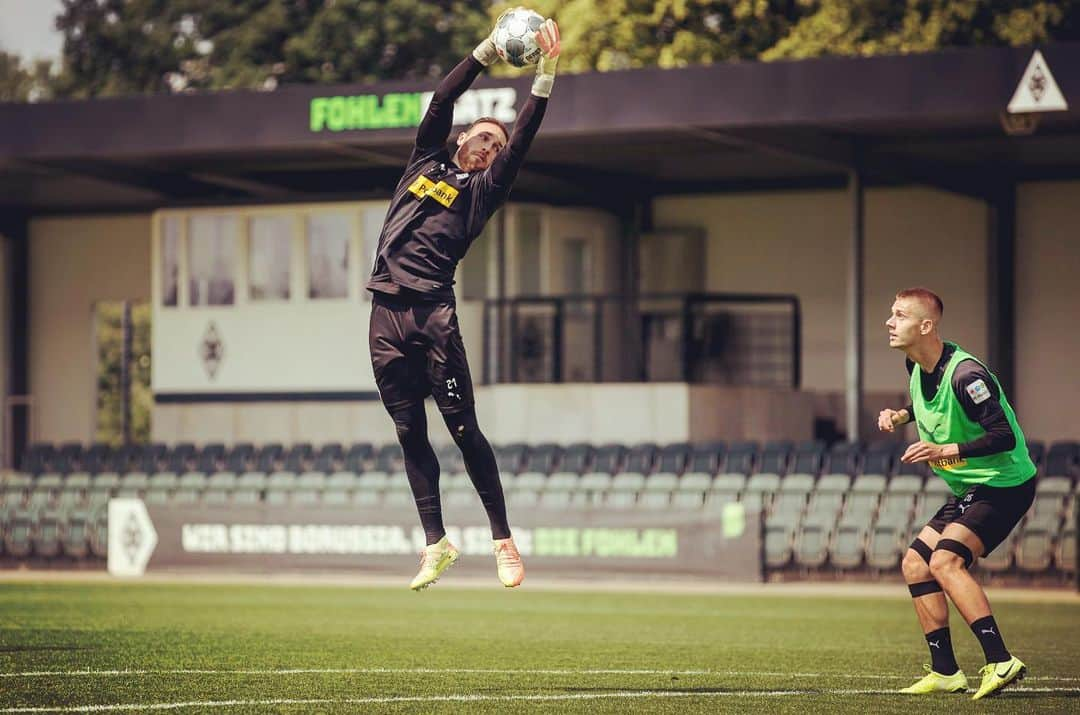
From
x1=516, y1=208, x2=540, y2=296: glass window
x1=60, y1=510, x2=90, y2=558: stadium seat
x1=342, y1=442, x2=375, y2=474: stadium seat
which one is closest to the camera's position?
x1=60, y1=510, x2=90, y2=558: stadium seat

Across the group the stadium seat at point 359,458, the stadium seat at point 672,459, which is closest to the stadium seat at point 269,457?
the stadium seat at point 359,458

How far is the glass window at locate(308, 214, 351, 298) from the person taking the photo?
27.9 meters

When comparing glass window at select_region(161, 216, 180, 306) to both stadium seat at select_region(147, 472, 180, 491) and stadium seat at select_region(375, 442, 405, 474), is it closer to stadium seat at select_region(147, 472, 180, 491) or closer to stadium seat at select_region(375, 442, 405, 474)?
stadium seat at select_region(147, 472, 180, 491)

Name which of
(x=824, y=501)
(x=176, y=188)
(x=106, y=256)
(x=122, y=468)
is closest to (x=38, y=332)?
(x=106, y=256)

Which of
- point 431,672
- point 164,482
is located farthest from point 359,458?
point 431,672

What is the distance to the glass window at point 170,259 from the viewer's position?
29094 millimetres

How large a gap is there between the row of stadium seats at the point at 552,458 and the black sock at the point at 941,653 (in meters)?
12.3

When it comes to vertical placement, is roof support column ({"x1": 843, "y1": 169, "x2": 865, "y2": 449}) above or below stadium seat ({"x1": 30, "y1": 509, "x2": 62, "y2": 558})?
above

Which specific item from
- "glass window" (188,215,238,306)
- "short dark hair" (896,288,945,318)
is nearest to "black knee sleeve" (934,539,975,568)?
"short dark hair" (896,288,945,318)

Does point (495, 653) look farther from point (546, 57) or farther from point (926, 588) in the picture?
point (546, 57)

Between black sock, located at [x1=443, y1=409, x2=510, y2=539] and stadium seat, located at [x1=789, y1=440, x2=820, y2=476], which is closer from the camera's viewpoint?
black sock, located at [x1=443, y1=409, x2=510, y2=539]

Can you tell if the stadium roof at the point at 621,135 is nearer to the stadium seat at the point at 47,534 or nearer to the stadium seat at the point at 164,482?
the stadium seat at the point at 164,482

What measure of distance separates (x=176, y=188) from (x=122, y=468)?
5506 millimetres

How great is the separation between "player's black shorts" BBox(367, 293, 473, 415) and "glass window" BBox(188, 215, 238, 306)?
2050 centimetres
